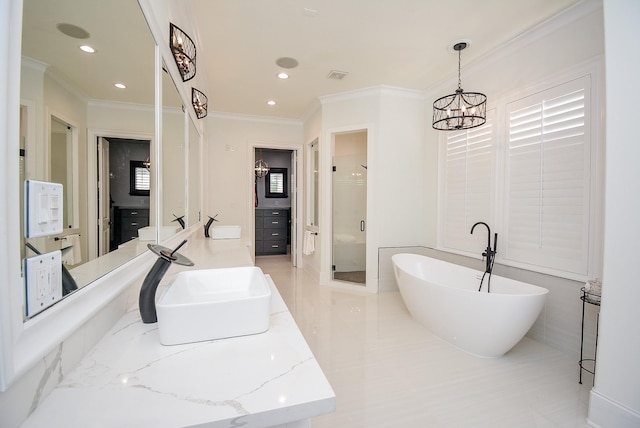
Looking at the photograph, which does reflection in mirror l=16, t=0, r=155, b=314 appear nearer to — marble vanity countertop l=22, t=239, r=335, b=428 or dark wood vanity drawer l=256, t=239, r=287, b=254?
marble vanity countertop l=22, t=239, r=335, b=428

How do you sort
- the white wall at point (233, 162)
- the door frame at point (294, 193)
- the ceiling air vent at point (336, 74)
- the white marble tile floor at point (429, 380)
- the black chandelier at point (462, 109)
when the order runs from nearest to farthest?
the white marble tile floor at point (429, 380)
the black chandelier at point (462, 109)
the ceiling air vent at point (336, 74)
the white wall at point (233, 162)
the door frame at point (294, 193)

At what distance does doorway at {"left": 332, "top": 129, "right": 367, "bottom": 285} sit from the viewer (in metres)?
4.44

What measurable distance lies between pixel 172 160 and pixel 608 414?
303 cm

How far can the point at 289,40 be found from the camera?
2.75 meters

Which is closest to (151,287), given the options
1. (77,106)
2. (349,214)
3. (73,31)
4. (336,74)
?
(77,106)

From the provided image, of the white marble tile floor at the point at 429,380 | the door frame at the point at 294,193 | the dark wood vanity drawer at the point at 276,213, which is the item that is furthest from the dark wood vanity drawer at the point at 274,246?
the white marble tile floor at the point at 429,380

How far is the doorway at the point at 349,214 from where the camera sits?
4438 mm

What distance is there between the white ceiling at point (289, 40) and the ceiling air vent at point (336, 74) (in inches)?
2.3

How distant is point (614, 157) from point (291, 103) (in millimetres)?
3873

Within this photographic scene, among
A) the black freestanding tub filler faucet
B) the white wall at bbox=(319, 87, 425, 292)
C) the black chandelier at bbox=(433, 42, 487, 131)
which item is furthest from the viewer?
the white wall at bbox=(319, 87, 425, 292)

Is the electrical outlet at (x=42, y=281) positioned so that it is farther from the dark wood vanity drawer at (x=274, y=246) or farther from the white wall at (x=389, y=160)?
the dark wood vanity drawer at (x=274, y=246)

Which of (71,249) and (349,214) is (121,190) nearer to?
(71,249)

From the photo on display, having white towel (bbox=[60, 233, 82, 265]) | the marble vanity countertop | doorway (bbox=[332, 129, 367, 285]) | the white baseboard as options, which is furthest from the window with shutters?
white towel (bbox=[60, 233, 82, 265])

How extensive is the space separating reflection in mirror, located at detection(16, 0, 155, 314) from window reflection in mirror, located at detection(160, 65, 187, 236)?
52 cm
